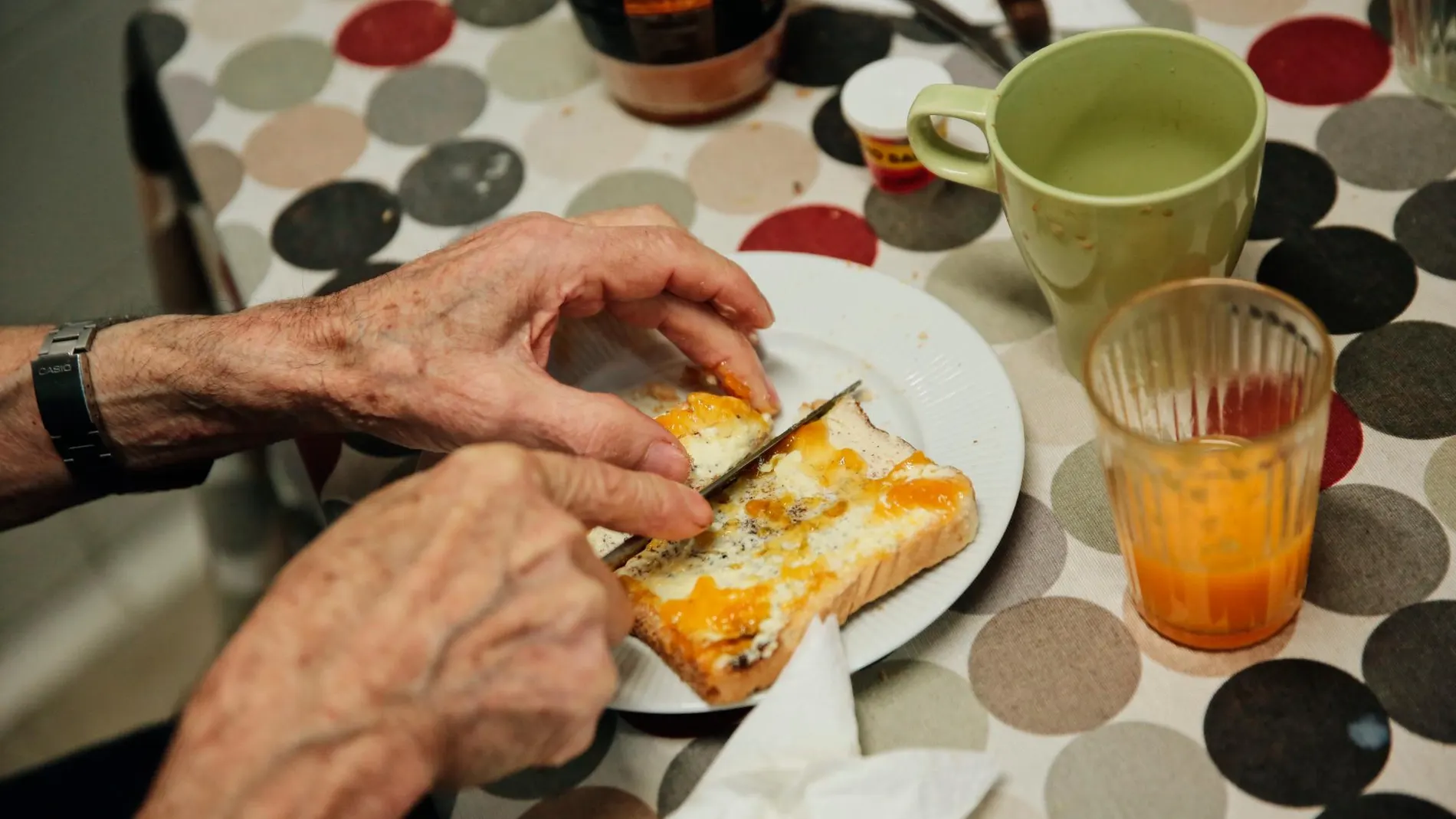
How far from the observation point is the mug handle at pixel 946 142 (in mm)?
1004

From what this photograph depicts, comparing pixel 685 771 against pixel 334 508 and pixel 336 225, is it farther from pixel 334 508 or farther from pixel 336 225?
pixel 336 225

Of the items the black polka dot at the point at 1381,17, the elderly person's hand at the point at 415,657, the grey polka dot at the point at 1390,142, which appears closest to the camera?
the elderly person's hand at the point at 415,657

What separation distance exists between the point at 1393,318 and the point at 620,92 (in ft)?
2.64

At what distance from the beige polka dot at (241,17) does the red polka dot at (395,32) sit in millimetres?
107

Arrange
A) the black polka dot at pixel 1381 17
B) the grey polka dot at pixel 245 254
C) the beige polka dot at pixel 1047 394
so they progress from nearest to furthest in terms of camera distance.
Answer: the beige polka dot at pixel 1047 394
the black polka dot at pixel 1381 17
the grey polka dot at pixel 245 254

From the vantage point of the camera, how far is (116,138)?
2438 millimetres

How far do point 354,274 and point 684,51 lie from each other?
419mm

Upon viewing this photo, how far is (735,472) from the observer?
99cm

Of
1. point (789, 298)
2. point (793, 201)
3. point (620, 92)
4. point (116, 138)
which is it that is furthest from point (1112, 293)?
point (116, 138)

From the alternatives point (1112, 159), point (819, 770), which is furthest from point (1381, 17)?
point (819, 770)

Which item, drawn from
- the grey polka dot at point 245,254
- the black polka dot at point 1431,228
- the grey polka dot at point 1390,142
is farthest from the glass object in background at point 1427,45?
the grey polka dot at point 245,254

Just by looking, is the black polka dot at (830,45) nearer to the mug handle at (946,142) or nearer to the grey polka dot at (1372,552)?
the mug handle at (946,142)

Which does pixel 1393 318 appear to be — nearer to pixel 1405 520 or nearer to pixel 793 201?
pixel 1405 520

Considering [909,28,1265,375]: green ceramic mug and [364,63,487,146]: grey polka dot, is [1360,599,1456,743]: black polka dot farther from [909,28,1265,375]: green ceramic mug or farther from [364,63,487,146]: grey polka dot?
[364,63,487,146]: grey polka dot
